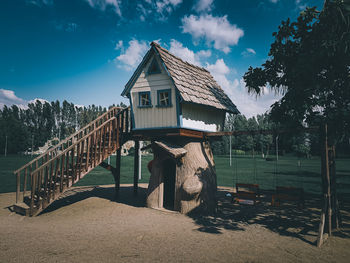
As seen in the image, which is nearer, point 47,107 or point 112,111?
point 112,111

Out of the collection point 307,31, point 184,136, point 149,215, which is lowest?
point 149,215

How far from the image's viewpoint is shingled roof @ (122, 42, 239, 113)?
10609 mm

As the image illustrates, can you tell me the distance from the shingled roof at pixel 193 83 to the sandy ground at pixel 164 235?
18.0ft

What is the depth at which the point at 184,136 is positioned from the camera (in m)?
11.4

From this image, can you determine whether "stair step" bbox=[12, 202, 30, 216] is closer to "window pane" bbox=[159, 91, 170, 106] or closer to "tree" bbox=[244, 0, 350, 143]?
"window pane" bbox=[159, 91, 170, 106]

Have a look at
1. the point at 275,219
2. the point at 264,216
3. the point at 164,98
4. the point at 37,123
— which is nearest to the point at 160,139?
the point at 164,98

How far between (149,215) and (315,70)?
29.9 feet

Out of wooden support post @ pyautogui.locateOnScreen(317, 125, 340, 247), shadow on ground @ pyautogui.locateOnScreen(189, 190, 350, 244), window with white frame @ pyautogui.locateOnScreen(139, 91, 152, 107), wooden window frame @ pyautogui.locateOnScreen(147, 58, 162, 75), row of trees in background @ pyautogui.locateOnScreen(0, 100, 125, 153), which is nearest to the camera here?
wooden support post @ pyautogui.locateOnScreen(317, 125, 340, 247)

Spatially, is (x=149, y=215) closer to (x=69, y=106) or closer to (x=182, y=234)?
(x=182, y=234)

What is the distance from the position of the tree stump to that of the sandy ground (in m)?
0.66

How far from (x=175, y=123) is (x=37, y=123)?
122 m

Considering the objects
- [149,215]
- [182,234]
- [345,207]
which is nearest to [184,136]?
[149,215]

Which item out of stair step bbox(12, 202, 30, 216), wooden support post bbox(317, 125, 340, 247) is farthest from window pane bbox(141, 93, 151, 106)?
wooden support post bbox(317, 125, 340, 247)

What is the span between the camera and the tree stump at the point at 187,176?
10562 millimetres
